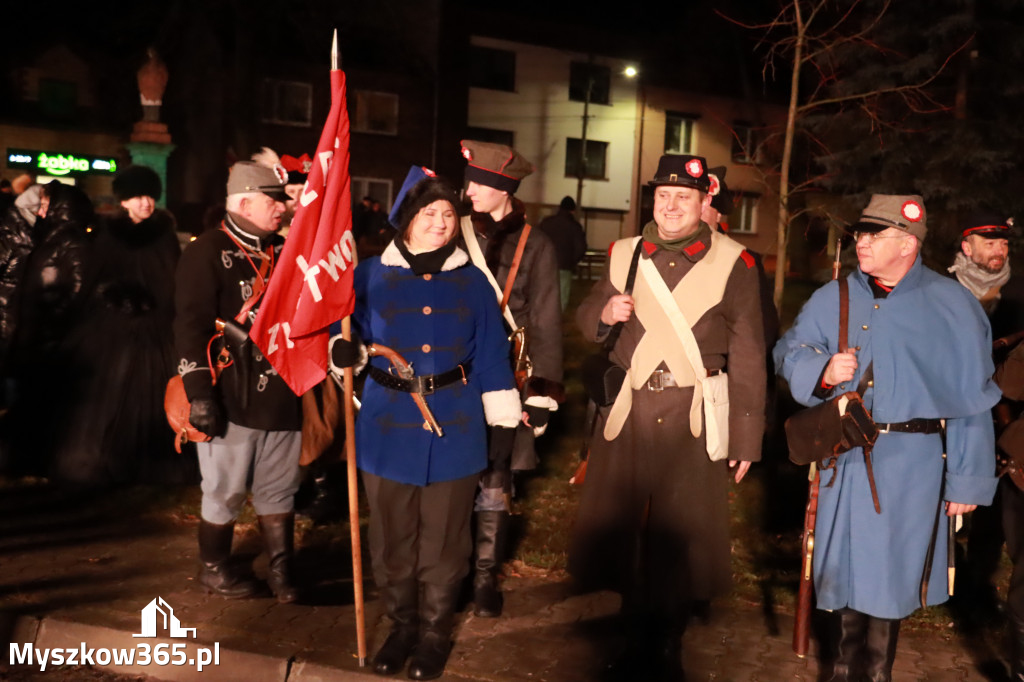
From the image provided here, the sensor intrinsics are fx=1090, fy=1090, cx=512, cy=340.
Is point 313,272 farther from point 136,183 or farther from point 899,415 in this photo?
point 136,183

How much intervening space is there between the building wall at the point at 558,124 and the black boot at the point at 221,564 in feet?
120

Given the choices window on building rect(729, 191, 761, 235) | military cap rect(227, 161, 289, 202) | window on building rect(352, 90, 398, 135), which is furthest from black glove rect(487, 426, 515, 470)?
window on building rect(729, 191, 761, 235)

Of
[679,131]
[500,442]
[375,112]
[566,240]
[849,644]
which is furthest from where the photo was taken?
[679,131]

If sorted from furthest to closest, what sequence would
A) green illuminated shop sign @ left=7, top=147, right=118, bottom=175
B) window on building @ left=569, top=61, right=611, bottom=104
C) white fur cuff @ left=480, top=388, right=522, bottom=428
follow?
window on building @ left=569, top=61, right=611, bottom=104 < green illuminated shop sign @ left=7, top=147, right=118, bottom=175 < white fur cuff @ left=480, top=388, right=522, bottom=428

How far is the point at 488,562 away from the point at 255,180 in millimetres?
2281

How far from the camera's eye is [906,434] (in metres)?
4.43

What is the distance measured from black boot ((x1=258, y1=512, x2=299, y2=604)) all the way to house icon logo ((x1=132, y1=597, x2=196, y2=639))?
54 centimetres

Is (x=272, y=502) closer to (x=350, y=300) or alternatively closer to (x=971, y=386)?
(x=350, y=300)

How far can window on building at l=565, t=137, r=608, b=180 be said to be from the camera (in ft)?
147

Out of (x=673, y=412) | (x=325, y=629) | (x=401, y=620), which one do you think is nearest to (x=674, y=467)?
(x=673, y=412)

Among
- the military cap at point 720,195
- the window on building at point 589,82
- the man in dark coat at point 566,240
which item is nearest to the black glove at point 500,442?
the military cap at point 720,195

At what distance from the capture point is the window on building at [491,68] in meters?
41.2

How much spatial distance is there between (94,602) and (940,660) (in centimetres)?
423

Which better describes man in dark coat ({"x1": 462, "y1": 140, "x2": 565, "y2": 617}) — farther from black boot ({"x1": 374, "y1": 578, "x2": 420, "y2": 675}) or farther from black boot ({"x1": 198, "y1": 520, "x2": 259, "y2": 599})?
black boot ({"x1": 198, "y1": 520, "x2": 259, "y2": 599})
